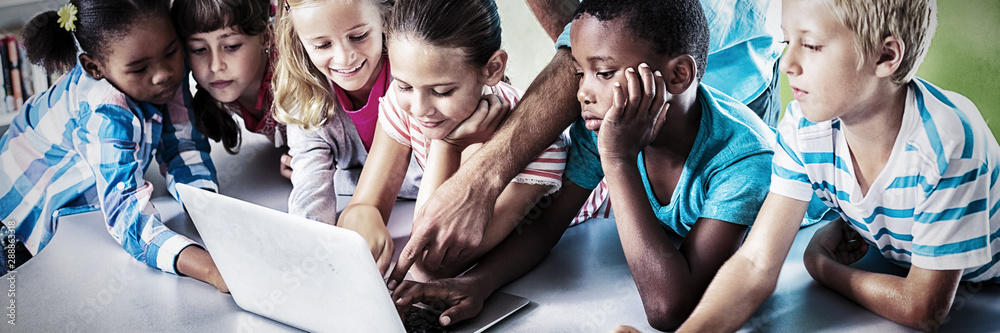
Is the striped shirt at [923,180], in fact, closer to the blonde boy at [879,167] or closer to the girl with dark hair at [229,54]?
the blonde boy at [879,167]

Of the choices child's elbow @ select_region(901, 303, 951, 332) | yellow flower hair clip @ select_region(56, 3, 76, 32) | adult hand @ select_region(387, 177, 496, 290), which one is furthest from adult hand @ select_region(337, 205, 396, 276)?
child's elbow @ select_region(901, 303, 951, 332)

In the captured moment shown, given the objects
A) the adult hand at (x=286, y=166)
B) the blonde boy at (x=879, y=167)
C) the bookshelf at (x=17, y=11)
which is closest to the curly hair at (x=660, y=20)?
the blonde boy at (x=879, y=167)

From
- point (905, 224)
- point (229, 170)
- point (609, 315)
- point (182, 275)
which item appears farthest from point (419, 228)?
point (229, 170)

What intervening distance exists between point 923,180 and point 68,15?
114 cm

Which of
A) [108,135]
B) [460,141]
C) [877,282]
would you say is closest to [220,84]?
[108,135]

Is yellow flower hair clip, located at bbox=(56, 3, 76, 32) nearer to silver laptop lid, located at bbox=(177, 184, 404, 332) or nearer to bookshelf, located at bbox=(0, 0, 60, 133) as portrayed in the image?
bookshelf, located at bbox=(0, 0, 60, 133)

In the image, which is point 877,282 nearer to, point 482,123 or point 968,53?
point 968,53

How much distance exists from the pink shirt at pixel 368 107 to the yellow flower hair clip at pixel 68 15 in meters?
0.39

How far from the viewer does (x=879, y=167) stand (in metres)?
0.79

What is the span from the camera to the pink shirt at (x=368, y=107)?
1244 mm

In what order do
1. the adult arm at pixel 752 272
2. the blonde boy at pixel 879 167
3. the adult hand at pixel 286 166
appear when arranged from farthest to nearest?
the adult hand at pixel 286 166
the adult arm at pixel 752 272
the blonde boy at pixel 879 167

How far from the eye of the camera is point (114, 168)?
1.24 m

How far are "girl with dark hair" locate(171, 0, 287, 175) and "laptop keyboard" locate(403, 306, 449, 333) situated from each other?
0.57 m

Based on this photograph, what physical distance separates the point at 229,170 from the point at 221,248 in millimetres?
532
